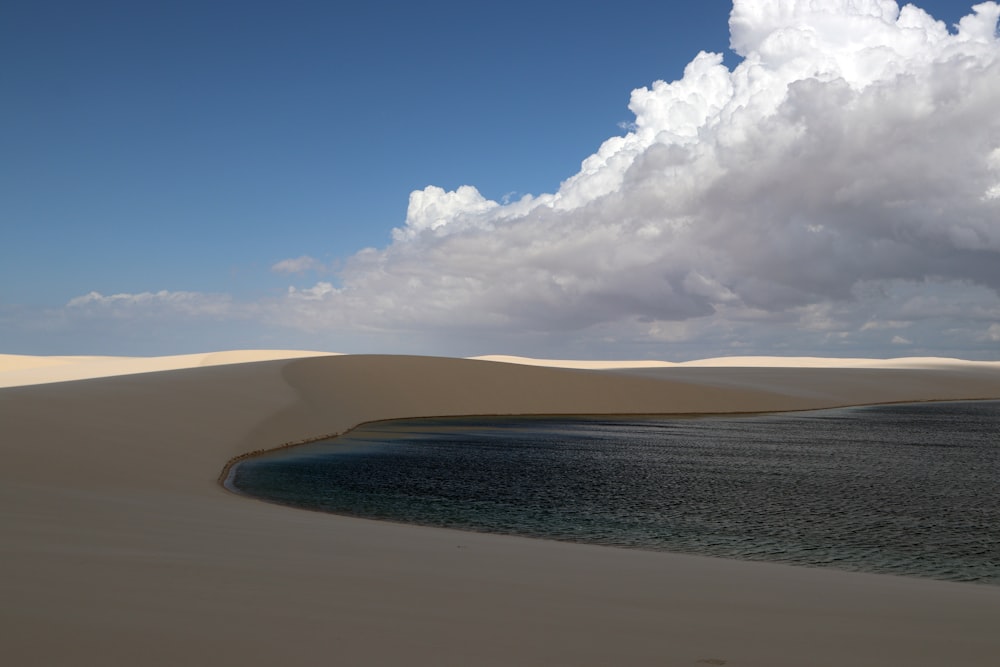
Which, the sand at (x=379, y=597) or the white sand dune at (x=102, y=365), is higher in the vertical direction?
the white sand dune at (x=102, y=365)

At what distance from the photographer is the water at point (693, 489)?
42.1 feet

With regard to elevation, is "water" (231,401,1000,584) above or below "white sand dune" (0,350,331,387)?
below

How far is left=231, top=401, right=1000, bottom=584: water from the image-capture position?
12820 mm

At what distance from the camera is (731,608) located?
21.5ft

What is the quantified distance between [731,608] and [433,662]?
10.2 ft

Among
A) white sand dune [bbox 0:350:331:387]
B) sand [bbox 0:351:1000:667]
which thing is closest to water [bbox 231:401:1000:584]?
sand [bbox 0:351:1000:667]

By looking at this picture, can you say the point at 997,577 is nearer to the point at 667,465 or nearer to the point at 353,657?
the point at 353,657

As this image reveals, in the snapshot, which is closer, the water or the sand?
the sand

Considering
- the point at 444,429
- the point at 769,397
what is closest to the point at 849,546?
the point at 444,429

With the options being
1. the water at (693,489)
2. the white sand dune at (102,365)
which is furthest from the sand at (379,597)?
the white sand dune at (102,365)

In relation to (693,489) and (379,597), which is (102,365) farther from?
(379,597)

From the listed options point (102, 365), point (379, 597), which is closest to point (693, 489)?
point (379, 597)

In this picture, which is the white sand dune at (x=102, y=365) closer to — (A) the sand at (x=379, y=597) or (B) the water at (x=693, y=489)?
(B) the water at (x=693, y=489)

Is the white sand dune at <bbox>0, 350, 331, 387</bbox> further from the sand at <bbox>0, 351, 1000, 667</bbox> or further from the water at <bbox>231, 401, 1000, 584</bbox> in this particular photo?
the sand at <bbox>0, 351, 1000, 667</bbox>
